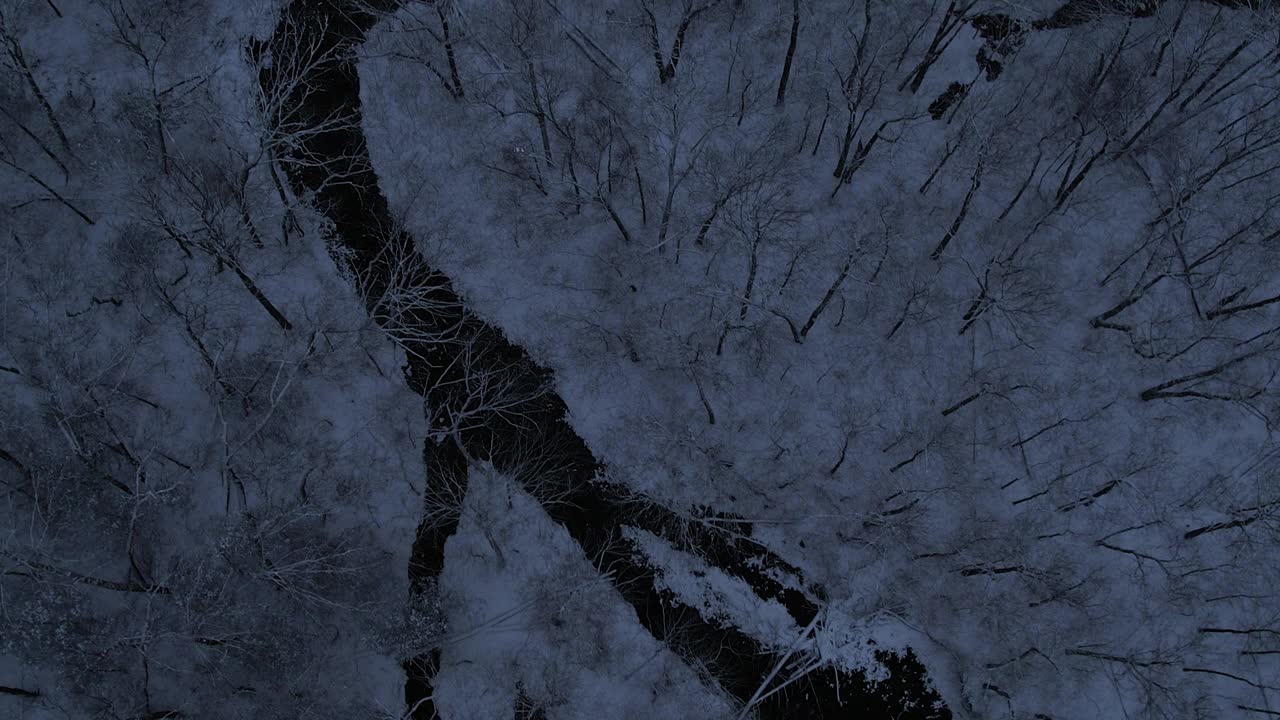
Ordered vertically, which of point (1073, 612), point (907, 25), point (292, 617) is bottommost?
point (292, 617)

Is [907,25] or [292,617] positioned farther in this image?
[907,25]

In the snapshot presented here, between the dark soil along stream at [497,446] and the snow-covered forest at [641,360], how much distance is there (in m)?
0.13

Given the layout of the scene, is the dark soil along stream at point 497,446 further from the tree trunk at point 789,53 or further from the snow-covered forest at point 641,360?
the tree trunk at point 789,53

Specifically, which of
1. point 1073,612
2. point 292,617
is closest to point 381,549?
point 292,617

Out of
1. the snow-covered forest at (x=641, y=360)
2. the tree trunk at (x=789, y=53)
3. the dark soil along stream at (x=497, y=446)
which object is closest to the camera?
the snow-covered forest at (x=641, y=360)

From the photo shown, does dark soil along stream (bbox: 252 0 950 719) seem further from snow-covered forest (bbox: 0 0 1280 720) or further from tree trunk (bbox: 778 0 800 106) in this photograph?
tree trunk (bbox: 778 0 800 106)

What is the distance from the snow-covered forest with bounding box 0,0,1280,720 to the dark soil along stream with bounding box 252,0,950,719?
0.42 feet

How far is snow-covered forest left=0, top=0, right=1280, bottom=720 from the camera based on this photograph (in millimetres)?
19844

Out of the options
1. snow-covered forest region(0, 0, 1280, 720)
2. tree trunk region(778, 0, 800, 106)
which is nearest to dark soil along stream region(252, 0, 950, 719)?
snow-covered forest region(0, 0, 1280, 720)

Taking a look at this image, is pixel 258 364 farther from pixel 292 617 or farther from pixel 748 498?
pixel 748 498

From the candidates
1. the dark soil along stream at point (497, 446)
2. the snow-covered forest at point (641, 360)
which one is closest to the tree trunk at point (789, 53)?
the snow-covered forest at point (641, 360)

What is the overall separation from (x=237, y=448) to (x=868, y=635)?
1787cm

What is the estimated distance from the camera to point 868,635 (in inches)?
808

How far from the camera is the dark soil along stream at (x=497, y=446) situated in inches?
799
